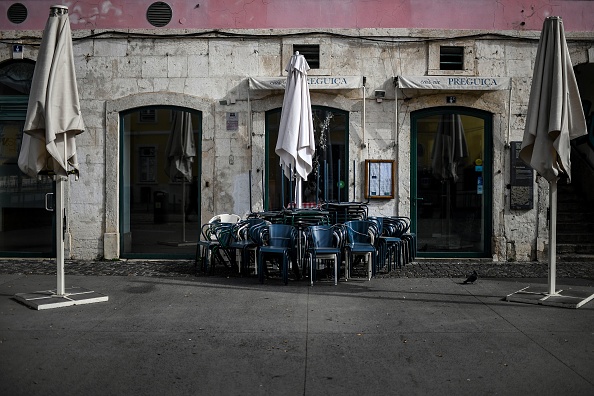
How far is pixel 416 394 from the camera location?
4.92 m

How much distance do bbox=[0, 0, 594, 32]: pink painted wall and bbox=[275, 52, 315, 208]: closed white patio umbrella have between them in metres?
1.69

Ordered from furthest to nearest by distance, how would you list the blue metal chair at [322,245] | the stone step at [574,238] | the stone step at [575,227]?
the stone step at [575,227] → the stone step at [574,238] → the blue metal chair at [322,245]

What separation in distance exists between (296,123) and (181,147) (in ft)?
8.59

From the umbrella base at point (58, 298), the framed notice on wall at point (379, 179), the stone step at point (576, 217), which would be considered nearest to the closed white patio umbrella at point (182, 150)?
the framed notice on wall at point (379, 179)

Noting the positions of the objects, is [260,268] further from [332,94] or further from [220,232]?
[332,94]

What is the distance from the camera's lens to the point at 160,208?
12.5 meters

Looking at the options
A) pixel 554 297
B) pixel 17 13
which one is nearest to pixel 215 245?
pixel 554 297

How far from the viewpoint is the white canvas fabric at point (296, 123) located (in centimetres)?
1081

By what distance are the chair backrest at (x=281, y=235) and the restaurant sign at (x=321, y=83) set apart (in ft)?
10.3

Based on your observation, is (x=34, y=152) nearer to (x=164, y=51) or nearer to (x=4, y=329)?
(x=4, y=329)

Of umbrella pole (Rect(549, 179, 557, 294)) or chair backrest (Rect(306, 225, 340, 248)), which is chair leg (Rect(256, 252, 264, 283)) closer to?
chair backrest (Rect(306, 225, 340, 248))

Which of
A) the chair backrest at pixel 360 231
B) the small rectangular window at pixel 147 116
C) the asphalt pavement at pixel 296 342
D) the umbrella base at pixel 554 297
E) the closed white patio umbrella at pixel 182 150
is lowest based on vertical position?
the asphalt pavement at pixel 296 342

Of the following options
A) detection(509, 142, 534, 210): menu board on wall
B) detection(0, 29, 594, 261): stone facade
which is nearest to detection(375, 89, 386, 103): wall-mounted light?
detection(0, 29, 594, 261): stone facade

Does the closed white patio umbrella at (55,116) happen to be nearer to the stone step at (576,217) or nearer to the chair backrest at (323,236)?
the chair backrest at (323,236)
